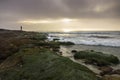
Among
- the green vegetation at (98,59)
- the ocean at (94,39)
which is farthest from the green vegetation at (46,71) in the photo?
the ocean at (94,39)

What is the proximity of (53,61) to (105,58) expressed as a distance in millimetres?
7133

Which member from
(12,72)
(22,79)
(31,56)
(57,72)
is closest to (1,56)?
(31,56)

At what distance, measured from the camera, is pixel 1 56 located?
13.6m

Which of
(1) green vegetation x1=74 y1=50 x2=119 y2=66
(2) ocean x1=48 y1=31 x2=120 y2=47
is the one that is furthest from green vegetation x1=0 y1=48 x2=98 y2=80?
(2) ocean x1=48 y1=31 x2=120 y2=47

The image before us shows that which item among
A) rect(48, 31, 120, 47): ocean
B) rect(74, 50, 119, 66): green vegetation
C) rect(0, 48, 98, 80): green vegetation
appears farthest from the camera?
rect(48, 31, 120, 47): ocean

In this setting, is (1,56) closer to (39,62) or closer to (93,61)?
(39,62)

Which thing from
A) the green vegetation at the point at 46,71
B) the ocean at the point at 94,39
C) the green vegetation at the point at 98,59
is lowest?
the ocean at the point at 94,39

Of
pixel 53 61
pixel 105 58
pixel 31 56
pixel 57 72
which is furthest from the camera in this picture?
pixel 105 58

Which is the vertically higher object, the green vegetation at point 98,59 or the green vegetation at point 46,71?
the green vegetation at point 46,71

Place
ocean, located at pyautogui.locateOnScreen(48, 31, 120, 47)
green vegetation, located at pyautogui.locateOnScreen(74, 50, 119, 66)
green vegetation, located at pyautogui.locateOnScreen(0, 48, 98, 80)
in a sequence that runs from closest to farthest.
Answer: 1. green vegetation, located at pyautogui.locateOnScreen(0, 48, 98, 80)
2. green vegetation, located at pyautogui.locateOnScreen(74, 50, 119, 66)
3. ocean, located at pyautogui.locateOnScreen(48, 31, 120, 47)

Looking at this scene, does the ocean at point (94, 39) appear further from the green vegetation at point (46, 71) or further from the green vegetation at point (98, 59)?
the green vegetation at point (46, 71)

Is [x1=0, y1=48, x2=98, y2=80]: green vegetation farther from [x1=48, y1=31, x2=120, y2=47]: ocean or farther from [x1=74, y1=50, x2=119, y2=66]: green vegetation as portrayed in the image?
[x1=48, y1=31, x2=120, y2=47]: ocean

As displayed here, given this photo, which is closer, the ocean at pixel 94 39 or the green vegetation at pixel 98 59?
the green vegetation at pixel 98 59

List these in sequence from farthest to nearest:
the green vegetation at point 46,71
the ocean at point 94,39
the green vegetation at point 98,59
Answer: the ocean at point 94,39 < the green vegetation at point 98,59 < the green vegetation at point 46,71
